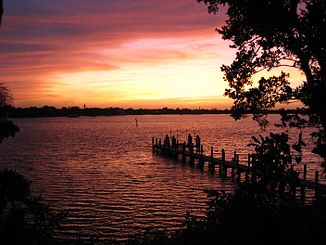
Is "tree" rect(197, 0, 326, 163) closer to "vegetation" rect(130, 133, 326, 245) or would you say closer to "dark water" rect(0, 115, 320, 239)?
"vegetation" rect(130, 133, 326, 245)

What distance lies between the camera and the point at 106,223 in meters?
24.2

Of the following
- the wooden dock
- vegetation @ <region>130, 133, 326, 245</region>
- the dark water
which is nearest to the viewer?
vegetation @ <region>130, 133, 326, 245</region>

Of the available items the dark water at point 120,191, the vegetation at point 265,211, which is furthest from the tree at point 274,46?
the dark water at point 120,191

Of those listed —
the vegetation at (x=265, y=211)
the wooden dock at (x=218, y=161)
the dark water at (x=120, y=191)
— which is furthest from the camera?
the wooden dock at (x=218, y=161)

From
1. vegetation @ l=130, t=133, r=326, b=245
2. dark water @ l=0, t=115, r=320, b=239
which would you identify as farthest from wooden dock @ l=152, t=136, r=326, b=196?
dark water @ l=0, t=115, r=320, b=239

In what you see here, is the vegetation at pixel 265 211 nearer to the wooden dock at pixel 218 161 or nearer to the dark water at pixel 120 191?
the wooden dock at pixel 218 161

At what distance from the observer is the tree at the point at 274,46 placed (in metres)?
9.48

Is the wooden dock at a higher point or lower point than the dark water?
higher

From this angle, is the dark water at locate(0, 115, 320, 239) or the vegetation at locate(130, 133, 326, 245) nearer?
the vegetation at locate(130, 133, 326, 245)

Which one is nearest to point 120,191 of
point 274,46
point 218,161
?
point 218,161

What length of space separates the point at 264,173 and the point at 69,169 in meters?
43.5

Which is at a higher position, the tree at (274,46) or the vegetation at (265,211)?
the tree at (274,46)

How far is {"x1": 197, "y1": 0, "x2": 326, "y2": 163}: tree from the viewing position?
31.1ft

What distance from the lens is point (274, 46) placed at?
11250 millimetres
